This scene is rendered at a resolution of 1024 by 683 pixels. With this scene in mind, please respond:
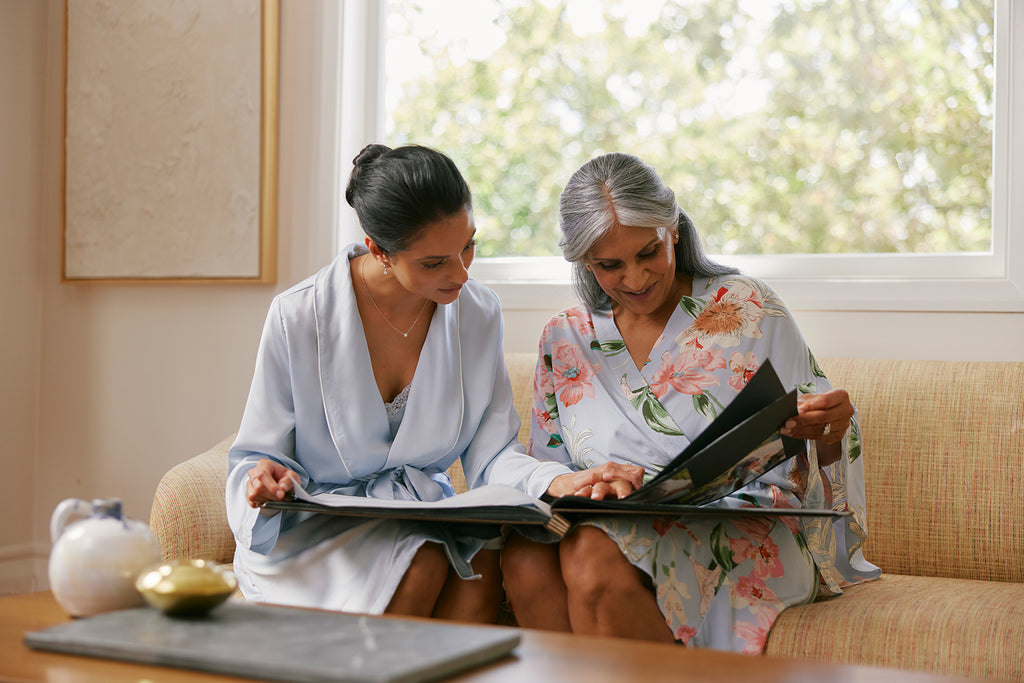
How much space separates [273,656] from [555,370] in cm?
107

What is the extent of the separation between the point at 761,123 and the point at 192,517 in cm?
163

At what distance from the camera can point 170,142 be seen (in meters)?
2.94

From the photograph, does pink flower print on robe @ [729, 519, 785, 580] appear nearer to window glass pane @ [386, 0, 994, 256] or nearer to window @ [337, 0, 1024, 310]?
window @ [337, 0, 1024, 310]

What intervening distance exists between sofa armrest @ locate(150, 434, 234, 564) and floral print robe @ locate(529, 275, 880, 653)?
0.64 metres

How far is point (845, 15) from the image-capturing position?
243 cm

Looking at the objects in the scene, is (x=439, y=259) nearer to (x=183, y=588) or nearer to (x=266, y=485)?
(x=266, y=485)

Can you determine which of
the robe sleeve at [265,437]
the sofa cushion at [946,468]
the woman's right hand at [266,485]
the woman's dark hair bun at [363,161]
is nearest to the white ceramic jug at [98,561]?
the woman's right hand at [266,485]

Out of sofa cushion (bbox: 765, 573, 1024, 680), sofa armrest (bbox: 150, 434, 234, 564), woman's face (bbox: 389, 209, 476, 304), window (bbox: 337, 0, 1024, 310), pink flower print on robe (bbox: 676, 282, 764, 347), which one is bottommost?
sofa cushion (bbox: 765, 573, 1024, 680)

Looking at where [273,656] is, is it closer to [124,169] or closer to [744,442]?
[744,442]

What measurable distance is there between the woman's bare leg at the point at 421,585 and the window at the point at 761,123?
44.1 inches

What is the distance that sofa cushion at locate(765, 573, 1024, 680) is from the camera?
1.44 metres

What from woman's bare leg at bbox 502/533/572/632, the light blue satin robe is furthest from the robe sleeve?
woman's bare leg at bbox 502/533/572/632

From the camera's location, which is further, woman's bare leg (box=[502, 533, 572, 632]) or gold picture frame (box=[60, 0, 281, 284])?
gold picture frame (box=[60, 0, 281, 284])

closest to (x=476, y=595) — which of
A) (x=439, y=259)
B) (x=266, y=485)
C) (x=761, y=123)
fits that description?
(x=266, y=485)
